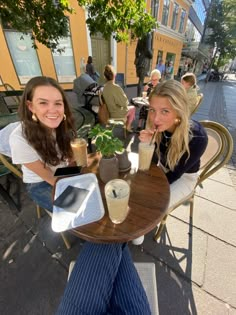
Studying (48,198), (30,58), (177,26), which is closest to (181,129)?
(48,198)

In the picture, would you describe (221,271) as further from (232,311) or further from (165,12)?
(165,12)

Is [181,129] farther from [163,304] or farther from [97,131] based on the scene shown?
[163,304]

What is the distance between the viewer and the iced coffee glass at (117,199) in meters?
0.75

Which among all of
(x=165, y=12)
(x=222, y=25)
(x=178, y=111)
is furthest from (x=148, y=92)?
(x=222, y=25)

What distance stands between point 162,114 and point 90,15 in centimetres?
198

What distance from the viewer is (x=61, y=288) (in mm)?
1276

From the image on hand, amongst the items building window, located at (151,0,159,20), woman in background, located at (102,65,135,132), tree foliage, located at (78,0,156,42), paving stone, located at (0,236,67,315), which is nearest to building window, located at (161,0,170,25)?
building window, located at (151,0,159,20)

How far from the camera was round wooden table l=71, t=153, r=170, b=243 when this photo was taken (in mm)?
782

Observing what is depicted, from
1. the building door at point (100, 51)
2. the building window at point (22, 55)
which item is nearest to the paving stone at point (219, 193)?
the building window at point (22, 55)

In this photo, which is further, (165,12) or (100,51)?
(165,12)

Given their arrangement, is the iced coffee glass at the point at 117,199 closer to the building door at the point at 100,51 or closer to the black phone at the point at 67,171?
the black phone at the point at 67,171

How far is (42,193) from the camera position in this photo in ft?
4.44

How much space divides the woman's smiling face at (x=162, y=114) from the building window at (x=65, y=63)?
7232 mm

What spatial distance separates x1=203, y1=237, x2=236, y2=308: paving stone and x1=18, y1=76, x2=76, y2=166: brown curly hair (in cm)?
159
